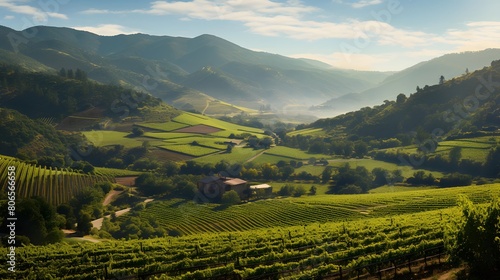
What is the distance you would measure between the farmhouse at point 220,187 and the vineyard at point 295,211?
1016 centimetres

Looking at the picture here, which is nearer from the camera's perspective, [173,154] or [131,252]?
[131,252]

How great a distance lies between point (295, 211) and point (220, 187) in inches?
1173

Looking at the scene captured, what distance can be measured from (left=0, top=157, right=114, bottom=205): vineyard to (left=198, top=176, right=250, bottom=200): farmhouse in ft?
95.6

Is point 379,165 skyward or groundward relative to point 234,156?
skyward

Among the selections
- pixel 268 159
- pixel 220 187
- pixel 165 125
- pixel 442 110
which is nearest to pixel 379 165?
pixel 268 159

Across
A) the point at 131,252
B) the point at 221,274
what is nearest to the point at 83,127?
the point at 131,252

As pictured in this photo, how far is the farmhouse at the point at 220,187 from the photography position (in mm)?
97206

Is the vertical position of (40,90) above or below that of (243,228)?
above

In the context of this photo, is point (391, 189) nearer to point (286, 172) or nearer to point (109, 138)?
point (286, 172)

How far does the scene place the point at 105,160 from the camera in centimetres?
14175

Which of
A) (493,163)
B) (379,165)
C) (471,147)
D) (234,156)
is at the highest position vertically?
(471,147)

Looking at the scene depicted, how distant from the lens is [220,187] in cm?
9931

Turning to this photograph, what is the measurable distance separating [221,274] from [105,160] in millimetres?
123950

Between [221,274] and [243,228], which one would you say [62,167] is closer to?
[243,228]
